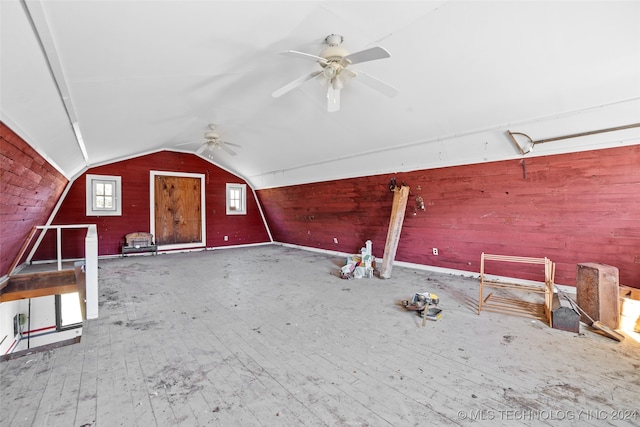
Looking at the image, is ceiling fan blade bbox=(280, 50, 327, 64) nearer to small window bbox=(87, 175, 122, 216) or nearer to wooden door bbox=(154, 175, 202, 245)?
wooden door bbox=(154, 175, 202, 245)

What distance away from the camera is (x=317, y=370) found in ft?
6.75

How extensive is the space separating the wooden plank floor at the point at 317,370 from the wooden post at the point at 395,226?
4.51 ft

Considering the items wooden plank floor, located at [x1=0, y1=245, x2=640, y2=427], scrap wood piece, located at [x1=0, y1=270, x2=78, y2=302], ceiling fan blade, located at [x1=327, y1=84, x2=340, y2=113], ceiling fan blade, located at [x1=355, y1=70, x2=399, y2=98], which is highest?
ceiling fan blade, located at [x1=355, y1=70, x2=399, y2=98]

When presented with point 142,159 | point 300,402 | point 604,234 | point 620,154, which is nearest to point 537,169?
point 620,154

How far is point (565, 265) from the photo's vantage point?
3768 millimetres

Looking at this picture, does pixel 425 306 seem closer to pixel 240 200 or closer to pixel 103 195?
pixel 240 200

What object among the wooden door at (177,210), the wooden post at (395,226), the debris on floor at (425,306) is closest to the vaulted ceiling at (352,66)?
Answer: the wooden post at (395,226)

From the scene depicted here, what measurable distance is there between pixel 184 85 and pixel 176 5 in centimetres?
151

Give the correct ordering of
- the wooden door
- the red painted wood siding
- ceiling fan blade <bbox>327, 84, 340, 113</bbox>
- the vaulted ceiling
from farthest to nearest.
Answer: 1. the wooden door
2. the red painted wood siding
3. ceiling fan blade <bbox>327, 84, 340, 113</bbox>
4. the vaulted ceiling

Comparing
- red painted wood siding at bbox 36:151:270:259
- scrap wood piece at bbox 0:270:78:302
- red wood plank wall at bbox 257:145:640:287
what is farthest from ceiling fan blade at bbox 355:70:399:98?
red painted wood siding at bbox 36:151:270:259

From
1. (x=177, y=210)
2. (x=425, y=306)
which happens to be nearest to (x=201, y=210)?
(x=177, y=210)

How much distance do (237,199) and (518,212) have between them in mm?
7779

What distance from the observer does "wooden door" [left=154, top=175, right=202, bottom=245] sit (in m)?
7.81

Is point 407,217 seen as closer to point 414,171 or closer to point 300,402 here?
point 414,171
